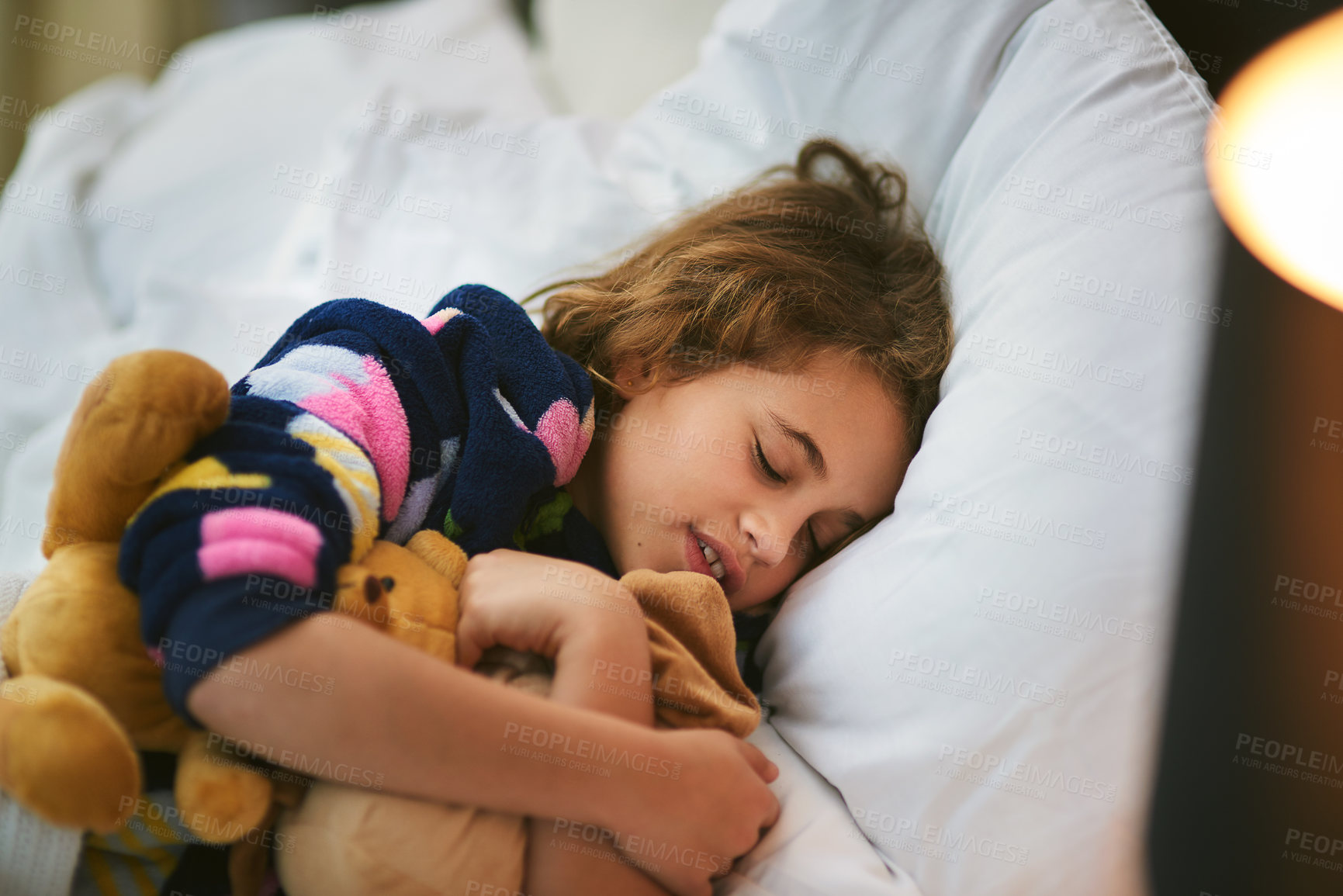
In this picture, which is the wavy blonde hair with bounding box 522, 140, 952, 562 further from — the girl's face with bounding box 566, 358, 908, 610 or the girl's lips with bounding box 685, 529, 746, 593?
the girl's lips with bounding box 685, 529, 746, 593

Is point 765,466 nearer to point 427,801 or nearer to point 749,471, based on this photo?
point 749,471

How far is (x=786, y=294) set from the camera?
43.0 inches

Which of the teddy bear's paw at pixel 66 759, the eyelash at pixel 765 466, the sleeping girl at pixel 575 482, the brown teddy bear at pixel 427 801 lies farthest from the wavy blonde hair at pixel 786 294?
the teddy bear's paw at pixel 66 759

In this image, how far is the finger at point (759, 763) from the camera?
0.82m

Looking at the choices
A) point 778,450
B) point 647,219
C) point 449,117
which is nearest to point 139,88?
point 449,117

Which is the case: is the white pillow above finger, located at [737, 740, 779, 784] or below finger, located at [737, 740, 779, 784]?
above

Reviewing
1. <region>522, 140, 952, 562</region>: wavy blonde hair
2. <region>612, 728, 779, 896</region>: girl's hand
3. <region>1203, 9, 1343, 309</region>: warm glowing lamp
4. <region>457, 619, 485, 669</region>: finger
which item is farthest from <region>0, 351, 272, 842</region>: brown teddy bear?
<region>1203, 9, 1343, 309</region>: warm glowing lamp

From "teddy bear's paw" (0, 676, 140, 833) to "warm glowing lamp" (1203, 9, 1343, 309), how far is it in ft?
2.78

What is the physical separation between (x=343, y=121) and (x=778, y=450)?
102cm

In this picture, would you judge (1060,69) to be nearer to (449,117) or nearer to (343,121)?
(449,117)

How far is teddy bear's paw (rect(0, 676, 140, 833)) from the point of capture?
58 centimetres

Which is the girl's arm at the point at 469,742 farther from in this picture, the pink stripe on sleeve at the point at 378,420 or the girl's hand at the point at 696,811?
the pink stripe on sleeve at the point at 378,420

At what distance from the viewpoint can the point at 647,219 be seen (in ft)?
4.50

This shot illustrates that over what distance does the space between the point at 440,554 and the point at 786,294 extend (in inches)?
20.8
